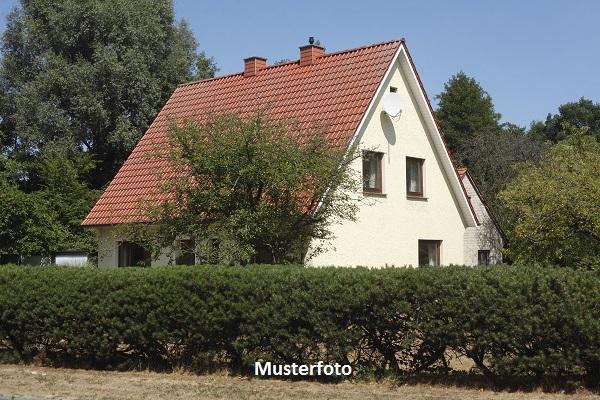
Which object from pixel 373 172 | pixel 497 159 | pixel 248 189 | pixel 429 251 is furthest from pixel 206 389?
pixel 497 159

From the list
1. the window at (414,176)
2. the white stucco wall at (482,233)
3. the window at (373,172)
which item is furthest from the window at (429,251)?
the white stucco wall at (482,233)

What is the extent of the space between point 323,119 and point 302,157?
5360 mm

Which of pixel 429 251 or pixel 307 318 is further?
pixel 429 251

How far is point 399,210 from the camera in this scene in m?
21.7

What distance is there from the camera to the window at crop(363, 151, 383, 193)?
20.6 metres

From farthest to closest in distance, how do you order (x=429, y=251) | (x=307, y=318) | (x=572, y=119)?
(x=572, y=119)
(x=429, y=251)
(x=307, y=318)

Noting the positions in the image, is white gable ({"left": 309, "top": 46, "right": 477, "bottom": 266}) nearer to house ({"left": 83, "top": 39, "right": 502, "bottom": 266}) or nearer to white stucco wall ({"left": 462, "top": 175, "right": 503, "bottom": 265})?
house ({"left": 83, "top": 39, "right": 502, "bottom": 266})

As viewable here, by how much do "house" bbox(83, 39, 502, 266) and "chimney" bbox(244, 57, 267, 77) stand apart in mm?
32

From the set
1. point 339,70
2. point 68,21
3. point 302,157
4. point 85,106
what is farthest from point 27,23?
point 302,157

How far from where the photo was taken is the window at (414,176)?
22531 millimetres

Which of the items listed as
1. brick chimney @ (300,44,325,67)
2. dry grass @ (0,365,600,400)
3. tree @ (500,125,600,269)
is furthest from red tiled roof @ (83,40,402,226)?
dry grass @ (0,365,600,400)

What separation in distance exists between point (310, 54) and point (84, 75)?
49.0ft

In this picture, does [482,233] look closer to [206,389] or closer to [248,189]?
[248,189]

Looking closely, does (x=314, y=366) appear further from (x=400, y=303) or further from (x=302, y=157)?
(x=302, y=157)
